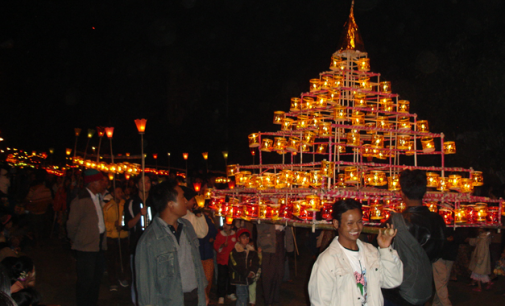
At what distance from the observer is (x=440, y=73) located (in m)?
12.1

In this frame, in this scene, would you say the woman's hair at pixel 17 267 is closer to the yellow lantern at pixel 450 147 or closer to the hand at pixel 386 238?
the hand at pixel 386 238

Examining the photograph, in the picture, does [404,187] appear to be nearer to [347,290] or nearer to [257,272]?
[347,290]

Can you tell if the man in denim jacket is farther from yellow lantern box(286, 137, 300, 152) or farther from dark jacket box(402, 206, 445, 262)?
yellow lantern box(286, 137, 300, 152)

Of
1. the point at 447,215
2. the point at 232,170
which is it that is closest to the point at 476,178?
the point at 447,215

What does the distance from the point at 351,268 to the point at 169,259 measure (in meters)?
1.48

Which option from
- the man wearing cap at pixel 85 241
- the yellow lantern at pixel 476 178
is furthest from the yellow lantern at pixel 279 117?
the man wearing cap at pixel 85 241

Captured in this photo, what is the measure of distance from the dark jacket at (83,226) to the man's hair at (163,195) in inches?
110

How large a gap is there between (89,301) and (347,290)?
457 cm

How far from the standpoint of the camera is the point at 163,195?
12.7 ft

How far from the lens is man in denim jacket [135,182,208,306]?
3523 mm

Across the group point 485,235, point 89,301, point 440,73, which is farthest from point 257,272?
point 440,73

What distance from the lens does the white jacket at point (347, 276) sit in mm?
3160

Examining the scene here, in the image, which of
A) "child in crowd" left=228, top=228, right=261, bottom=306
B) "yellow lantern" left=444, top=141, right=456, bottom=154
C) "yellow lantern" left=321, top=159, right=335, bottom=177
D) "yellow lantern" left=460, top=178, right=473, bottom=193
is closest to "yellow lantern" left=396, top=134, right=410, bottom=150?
"yellow lantern" left=444, top=141, right=456, bottom=154

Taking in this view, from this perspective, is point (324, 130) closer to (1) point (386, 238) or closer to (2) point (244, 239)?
(2) point (244, 239)
